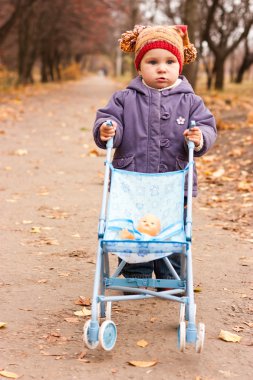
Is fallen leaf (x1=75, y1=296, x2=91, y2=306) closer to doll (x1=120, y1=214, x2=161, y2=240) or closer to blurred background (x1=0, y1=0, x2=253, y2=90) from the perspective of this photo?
doll (x1=120, y1=214, x2=161, y2=240)

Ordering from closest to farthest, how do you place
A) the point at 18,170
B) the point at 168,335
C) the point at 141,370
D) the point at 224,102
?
the point at 141,370 < the point at 168,335 < the point at 18,170 < the point at 224,102

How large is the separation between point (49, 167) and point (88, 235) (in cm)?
379

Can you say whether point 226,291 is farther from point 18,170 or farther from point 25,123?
point 25,123

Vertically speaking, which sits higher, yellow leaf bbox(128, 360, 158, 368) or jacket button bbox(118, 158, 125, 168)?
jacket button bbox(118, 158, 125, 168)

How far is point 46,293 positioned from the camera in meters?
4.21

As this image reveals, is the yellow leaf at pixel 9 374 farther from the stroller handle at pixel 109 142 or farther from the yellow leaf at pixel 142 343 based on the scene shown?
the stroller handle at pixel 109 142

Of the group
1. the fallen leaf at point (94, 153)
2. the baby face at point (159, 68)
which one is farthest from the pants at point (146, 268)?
the fallen leaf at point (94, 153)

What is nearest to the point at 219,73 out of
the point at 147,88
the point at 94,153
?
the point at 94,153

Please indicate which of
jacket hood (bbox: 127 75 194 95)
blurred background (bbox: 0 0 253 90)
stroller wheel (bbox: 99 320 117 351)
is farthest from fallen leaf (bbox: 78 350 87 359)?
blurred background (bbox: 0 0 253 90)

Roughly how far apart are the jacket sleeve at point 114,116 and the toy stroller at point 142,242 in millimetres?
153

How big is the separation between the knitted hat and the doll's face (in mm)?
974

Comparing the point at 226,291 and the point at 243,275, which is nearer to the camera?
the point at 226,291

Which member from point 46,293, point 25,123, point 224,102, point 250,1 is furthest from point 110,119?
point 250,1

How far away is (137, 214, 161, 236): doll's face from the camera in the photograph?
3.46 meters
